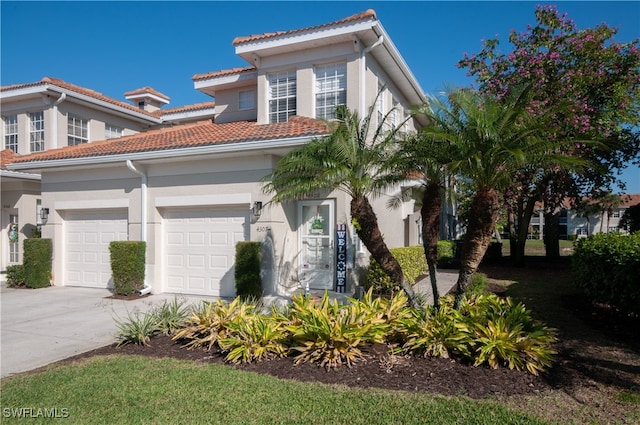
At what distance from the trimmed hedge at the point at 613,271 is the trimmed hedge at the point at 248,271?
7.26 m

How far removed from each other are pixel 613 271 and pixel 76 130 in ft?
64.4

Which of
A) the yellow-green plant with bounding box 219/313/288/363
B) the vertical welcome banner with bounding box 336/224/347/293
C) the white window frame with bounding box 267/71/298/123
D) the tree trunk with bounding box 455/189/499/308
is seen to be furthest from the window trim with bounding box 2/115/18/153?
the tree trunk with bounding box 455/189/499/308

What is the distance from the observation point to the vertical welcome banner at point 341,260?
10.3 m

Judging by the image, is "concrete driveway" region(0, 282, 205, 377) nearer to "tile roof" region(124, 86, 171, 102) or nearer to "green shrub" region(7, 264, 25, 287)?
"green shrub" region(7, 264, 25, 287)

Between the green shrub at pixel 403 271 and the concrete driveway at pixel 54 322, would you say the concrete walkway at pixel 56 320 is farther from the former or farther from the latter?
the green shrub at pixel 403 271

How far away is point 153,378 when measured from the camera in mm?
5215

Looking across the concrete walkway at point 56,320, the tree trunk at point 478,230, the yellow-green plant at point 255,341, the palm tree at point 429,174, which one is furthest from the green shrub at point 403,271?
the yellow-green plant at point 255,341

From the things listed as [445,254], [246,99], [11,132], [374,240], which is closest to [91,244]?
[246,99]

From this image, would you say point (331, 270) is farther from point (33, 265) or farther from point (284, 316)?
point (33, 265)

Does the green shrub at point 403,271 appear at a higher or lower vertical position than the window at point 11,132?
lower

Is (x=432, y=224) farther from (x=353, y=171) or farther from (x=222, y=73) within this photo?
(x=222, y=73)

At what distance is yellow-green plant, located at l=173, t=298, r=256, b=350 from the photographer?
20.9 ft

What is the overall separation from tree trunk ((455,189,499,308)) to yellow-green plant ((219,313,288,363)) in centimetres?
298

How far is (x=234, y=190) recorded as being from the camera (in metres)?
10.6
